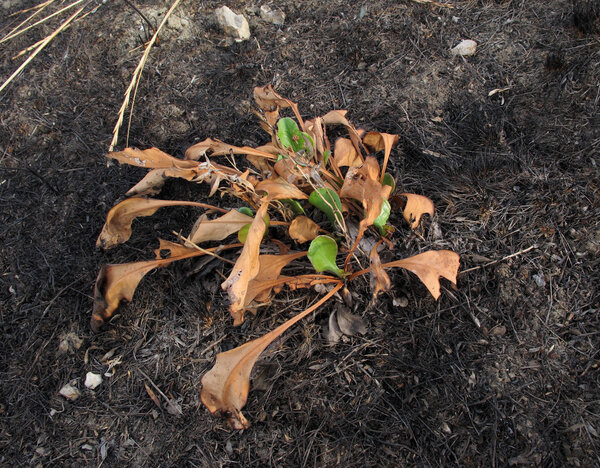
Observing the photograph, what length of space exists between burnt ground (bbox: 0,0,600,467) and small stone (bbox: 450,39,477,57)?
0.12 ft

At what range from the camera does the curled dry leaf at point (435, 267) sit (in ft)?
4.39

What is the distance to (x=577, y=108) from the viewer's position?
5.86 ft

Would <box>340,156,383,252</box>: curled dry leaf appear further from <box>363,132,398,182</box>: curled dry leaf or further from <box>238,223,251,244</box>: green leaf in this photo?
<box>238,223,251,244</box>: green leaf

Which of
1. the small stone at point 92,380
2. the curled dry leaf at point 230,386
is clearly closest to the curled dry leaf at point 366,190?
the curled dry leaf at point 230,386

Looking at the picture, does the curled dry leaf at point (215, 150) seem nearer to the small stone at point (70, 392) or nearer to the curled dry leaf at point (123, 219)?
the curled dry leaf at point (123, 219)

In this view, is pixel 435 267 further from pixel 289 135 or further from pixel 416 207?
pixel 289 135

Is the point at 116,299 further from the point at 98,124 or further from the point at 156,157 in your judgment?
the point at 98,124

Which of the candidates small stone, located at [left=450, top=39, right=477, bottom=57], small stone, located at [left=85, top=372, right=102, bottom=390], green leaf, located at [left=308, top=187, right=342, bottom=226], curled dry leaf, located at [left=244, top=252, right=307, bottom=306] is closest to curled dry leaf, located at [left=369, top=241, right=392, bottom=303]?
green leaf, located at [left=308, top=187, right=342, bottom=226]

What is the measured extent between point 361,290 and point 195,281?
0.67 metres

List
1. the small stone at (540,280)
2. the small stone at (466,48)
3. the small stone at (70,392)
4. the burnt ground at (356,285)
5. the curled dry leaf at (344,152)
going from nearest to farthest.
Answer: the burnt ground at (356,285), the small stone at (540,280), the small stone at (70,392), the curled dry leaf at (344,152), the small stone at (466,48)

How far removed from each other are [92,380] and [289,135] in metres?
1.24

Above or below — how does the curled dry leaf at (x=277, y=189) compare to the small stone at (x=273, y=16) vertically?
below

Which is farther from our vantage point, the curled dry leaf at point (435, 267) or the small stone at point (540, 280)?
the small stone at point (540, 280)

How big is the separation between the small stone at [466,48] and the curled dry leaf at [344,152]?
0.81 m
